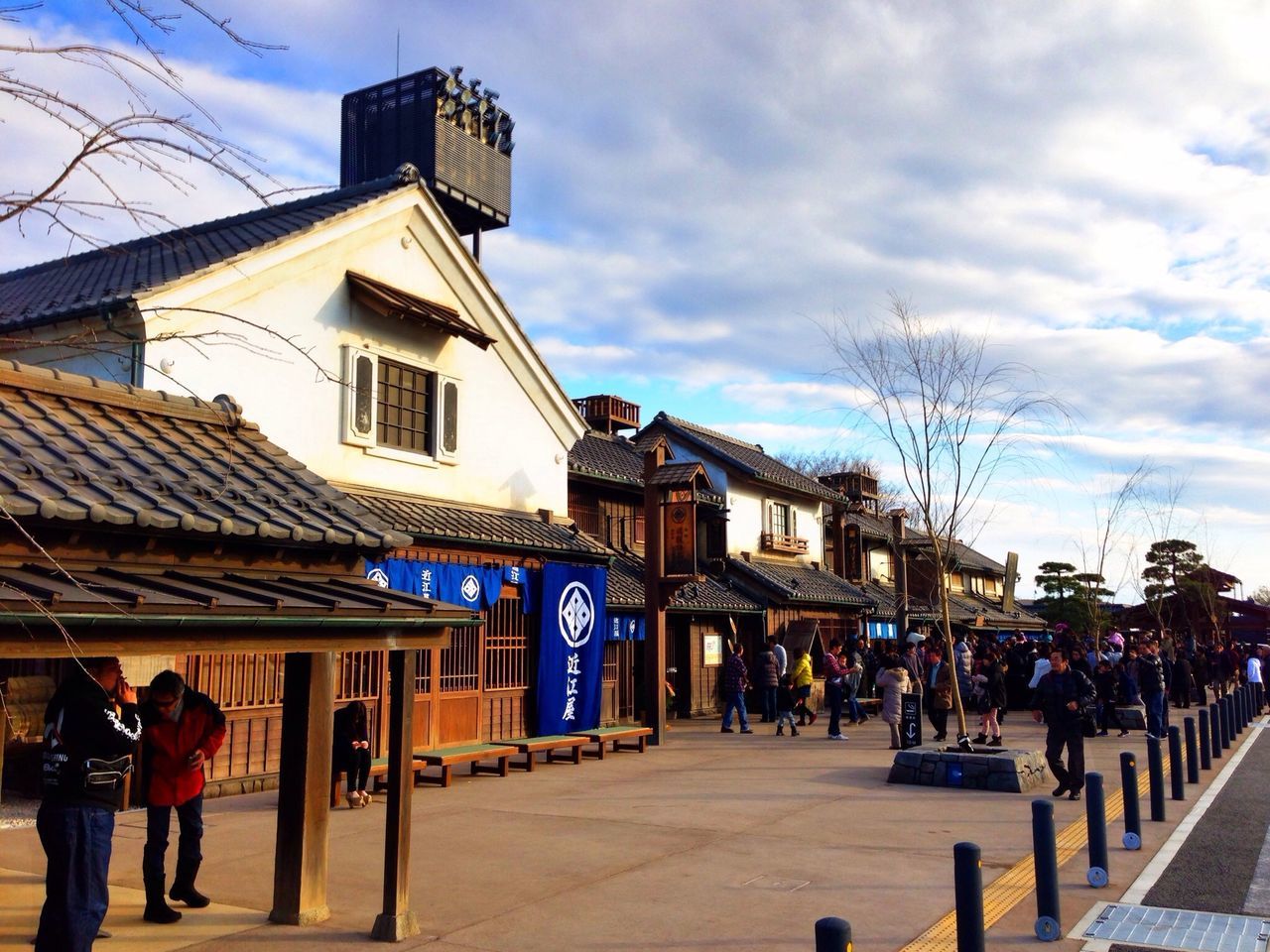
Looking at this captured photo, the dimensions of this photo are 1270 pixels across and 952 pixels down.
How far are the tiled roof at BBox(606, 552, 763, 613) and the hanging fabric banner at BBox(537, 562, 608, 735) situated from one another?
6.07 feet

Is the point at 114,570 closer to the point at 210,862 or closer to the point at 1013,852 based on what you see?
the point at 210,862

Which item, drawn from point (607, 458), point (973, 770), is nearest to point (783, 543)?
point (607, 458)

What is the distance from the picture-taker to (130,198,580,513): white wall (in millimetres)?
13102

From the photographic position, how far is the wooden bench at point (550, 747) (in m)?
15.0

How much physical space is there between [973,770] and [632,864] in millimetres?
6033

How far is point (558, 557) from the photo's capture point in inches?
699

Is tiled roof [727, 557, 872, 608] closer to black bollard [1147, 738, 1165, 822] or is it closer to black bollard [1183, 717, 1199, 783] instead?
black bollard [1183, 717, 1199, 783]

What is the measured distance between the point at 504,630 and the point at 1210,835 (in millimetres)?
10421

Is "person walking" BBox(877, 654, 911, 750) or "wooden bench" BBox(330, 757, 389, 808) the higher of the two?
"person walking" BBox(877, 654, 911, 750)

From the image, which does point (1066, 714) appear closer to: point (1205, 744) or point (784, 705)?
point (1205, 744)

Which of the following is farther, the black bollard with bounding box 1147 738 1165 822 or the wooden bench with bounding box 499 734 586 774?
the wooden bench with bounding box 499 734 586 774

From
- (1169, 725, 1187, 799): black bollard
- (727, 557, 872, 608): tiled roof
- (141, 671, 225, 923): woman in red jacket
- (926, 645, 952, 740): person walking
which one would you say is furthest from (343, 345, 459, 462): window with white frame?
(727, 557, 872, 608): tiled roof

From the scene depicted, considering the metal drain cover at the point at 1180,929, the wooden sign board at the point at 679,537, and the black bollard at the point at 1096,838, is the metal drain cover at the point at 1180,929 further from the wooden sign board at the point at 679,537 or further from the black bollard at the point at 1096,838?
the wooden sign board at the point at 679,537

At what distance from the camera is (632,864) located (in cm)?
884
